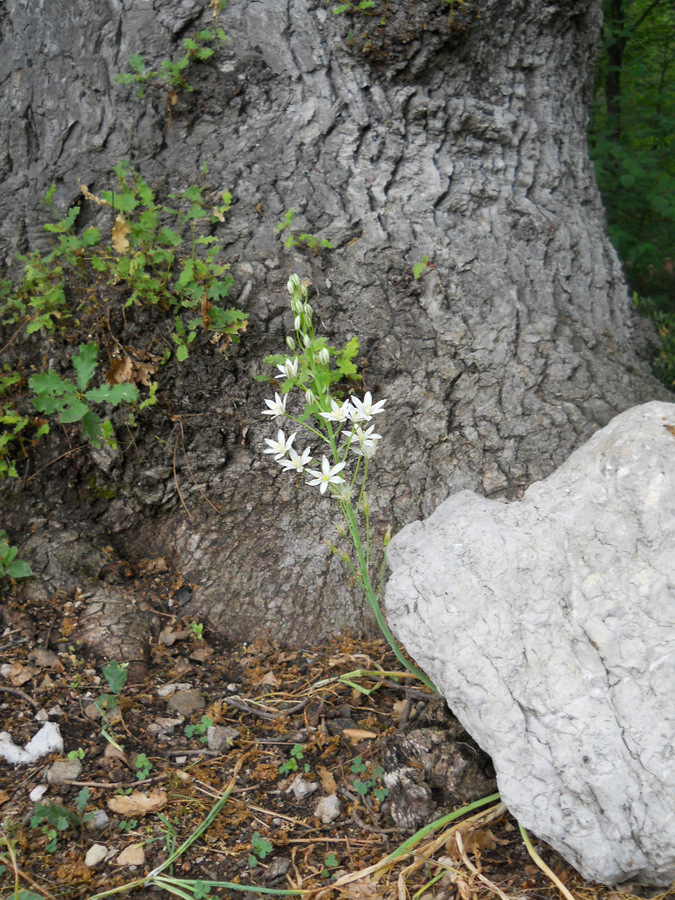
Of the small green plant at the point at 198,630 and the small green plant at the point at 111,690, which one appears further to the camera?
the small green plant at the point at 198,630

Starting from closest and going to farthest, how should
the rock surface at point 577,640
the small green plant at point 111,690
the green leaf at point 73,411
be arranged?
1. the rock surface at point 577,640
2. the small green plant at point 111,690
3. the green leaf at point 73,411

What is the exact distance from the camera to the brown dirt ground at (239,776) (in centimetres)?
172

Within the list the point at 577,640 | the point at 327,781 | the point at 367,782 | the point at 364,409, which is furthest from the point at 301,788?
the point at 364,409

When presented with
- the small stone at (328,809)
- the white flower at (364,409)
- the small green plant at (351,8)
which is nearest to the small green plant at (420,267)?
the white flower at (364,409)

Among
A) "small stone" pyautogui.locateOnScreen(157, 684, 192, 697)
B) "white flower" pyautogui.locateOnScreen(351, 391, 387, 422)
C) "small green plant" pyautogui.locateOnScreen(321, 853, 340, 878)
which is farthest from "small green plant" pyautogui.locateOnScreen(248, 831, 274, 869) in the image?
"white flower" pyautogui.locateOnScreen(351, 391, 387, 422)

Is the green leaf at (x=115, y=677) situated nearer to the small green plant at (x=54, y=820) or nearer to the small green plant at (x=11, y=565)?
the small green plant at (x=54, y=820)

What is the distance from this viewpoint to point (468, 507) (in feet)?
7.27

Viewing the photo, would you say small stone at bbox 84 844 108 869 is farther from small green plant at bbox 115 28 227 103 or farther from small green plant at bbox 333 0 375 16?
small green plant at bbox 333 0 375 16

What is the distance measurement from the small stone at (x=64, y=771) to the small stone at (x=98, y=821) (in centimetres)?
16

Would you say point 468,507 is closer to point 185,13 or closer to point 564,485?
point 564,485

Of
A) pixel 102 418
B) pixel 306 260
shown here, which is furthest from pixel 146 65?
pixel 102 418

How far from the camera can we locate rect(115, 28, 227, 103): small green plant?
9.15 feet

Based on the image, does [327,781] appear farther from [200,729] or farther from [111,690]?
[111,690]

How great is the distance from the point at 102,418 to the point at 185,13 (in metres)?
1.80
